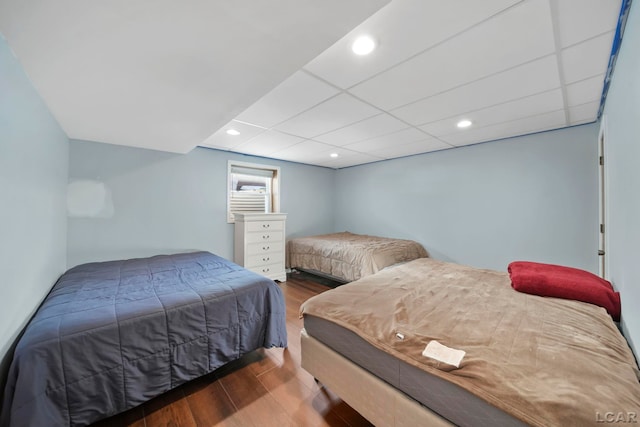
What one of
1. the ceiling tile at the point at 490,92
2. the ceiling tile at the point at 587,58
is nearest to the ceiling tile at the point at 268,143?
the ceiling tile at the point at 490,92

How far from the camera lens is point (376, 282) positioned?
184cm

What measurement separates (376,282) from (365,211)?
3005 mm

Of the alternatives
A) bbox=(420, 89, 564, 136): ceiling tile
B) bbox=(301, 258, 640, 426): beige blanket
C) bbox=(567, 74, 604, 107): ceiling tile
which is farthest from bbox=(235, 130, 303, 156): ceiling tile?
bbox=(567, 74, 604, 107): ceiling tile

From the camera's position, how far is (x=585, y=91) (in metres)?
1.79

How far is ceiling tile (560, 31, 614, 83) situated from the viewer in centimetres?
127

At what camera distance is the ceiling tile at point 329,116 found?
2.02m

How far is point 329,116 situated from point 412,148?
1858 millimetres

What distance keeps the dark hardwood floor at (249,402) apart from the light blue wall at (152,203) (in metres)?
2.02

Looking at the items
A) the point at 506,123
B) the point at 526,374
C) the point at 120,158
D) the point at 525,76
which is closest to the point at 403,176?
the point at 506,123

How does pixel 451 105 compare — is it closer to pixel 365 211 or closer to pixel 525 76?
pixel 525 76

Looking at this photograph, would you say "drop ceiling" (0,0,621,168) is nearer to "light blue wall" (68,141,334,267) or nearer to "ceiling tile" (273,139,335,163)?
"light blue wall" (68,141,334,267)

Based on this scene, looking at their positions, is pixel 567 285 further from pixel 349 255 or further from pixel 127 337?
pixel 127 337

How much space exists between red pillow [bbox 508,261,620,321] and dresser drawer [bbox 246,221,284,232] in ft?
10.2

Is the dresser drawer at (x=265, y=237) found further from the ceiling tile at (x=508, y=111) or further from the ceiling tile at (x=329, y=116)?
the ceiling tile at (x=508, y=111)
